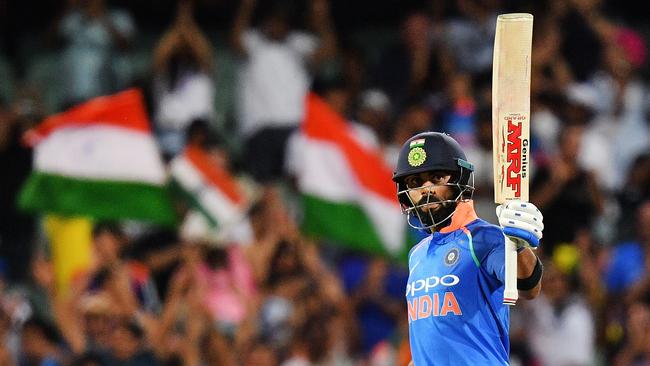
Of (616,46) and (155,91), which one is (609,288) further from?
(155,91)

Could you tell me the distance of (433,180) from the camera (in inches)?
327

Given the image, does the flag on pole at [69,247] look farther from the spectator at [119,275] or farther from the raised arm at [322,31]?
the raised arm at [322,31]

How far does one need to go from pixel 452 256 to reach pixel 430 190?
39cm

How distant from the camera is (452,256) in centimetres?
816

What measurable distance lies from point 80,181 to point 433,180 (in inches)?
283

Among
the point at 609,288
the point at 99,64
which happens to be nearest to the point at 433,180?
the point at 609,288

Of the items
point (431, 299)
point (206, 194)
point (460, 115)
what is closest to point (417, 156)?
point (431, 299)

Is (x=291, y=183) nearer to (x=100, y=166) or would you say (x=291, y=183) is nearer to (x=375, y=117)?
(x=375, y=117)

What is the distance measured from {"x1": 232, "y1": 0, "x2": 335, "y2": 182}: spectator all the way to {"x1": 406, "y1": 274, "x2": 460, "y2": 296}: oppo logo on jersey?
316 inches

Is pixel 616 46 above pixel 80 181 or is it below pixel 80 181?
above

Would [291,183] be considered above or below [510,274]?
above

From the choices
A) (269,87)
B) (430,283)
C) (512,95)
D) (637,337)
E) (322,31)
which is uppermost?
(322,31)

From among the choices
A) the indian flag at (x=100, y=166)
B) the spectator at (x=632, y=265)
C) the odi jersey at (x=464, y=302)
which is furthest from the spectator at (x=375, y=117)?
the odi jersey at (x=464, y=302)

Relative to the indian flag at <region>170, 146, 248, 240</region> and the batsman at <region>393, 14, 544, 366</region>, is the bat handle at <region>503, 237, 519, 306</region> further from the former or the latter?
the indian flag at <region>170, 146, 248, 240</region>
